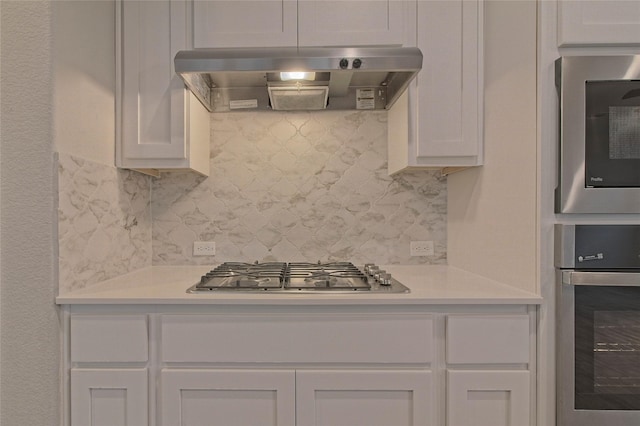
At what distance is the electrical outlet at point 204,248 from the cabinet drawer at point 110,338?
75cm

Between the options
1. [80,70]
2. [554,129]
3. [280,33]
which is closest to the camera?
[554,129]

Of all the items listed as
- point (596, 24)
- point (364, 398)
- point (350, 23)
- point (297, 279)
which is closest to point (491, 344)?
point (364, 398)

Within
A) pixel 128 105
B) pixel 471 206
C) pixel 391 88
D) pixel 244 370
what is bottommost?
pixel 244 370

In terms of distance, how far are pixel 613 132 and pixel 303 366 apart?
1243 mm

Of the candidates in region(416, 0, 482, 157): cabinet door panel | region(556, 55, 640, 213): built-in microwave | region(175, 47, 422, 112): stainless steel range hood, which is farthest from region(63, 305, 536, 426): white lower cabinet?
region(175, 47, 422, 112): stainless steel range hood

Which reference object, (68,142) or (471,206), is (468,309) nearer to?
(471,206)

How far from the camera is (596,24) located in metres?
1.35

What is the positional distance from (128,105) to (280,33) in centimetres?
69

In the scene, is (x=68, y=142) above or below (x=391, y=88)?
below

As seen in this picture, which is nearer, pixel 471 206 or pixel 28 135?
pixel 28 135

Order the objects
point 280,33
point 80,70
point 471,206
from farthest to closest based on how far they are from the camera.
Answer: point 471,206 → point 280,33 → point 80,70

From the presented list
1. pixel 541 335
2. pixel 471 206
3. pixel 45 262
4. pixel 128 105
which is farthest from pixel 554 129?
pixel 45 262

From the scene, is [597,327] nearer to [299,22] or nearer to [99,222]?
[299,22]

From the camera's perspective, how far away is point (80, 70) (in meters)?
1.49
